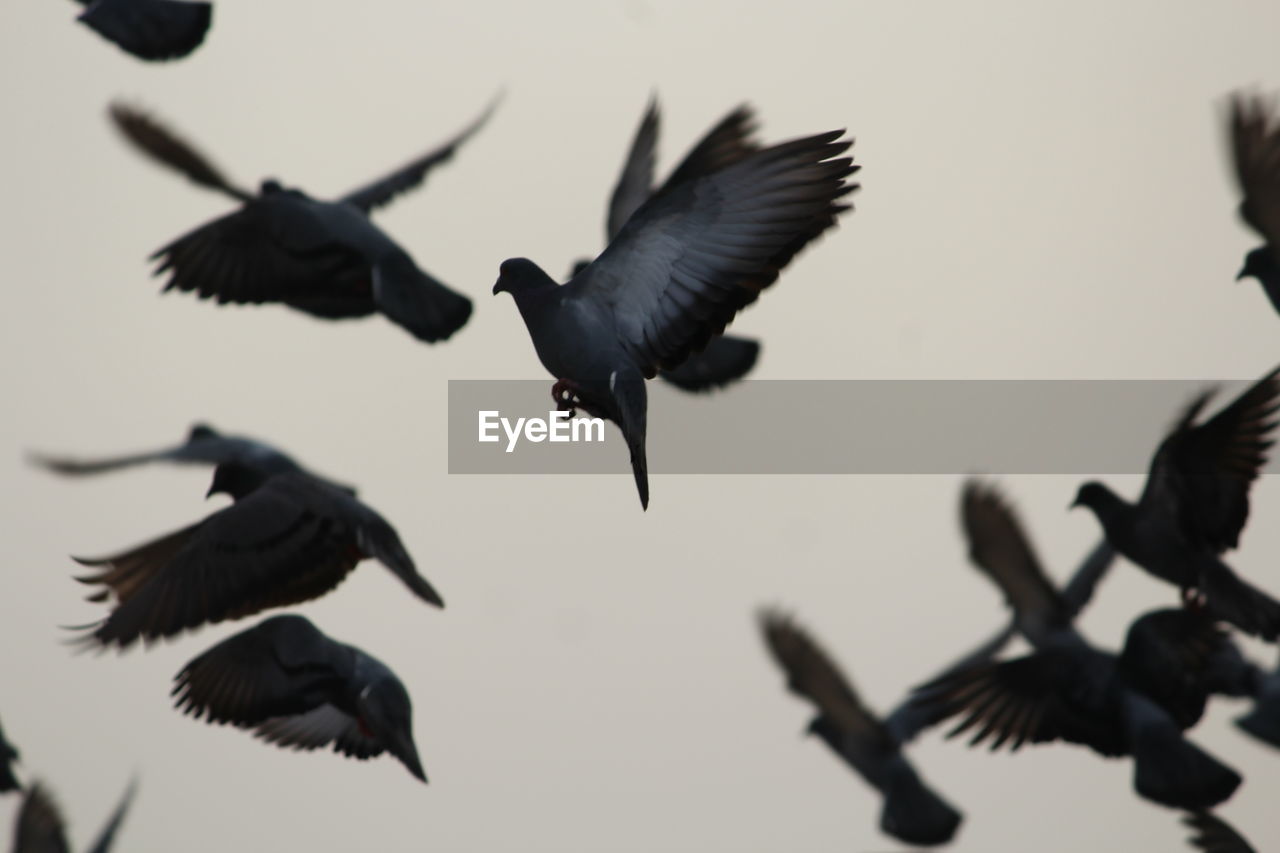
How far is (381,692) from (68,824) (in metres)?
3.16

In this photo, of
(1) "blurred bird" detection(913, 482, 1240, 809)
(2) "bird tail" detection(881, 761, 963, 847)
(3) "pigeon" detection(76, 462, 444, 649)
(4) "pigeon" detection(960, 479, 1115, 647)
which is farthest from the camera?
(2) "bird tail" detection(881, 761, 963, 847)

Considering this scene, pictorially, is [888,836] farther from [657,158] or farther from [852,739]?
[657,158]

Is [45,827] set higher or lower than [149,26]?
lower

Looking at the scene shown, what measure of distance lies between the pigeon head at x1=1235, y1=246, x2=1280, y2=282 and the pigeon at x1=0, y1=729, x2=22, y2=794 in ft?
25.1

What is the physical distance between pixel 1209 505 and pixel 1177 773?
1481 mm

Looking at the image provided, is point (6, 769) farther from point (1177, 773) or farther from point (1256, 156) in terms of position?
point (1256, 156)

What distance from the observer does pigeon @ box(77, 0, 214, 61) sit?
8.91 m

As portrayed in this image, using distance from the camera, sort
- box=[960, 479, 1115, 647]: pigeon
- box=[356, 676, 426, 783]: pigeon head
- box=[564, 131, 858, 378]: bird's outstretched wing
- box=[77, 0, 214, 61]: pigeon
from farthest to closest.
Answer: box=[960, 479, 1115, 647]: pigeon → box=[77, 0, 214, 61]: pigeon → box=[356, 676, 426, 783]: pigeon head → box=[564, 131, 858, 378]: bird's outstretched wing

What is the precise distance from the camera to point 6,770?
10141 mm

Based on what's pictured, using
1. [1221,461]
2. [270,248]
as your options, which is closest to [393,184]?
[270,248]

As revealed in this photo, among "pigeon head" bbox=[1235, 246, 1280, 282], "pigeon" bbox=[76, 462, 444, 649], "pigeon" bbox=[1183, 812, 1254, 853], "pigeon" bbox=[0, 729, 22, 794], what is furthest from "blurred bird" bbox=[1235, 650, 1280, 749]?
"pigeon" bbox=[0, 729, 22, 794]

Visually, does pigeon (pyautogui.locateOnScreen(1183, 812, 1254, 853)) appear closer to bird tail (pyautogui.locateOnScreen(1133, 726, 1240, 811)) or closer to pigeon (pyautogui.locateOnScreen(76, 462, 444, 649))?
bird tail (pyautogui.locateOnScreen(1133, 726, 1240, 811))

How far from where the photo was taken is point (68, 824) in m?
10.3

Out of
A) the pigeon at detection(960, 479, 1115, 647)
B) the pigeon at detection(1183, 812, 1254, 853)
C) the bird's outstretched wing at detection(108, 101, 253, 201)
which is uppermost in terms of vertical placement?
the bird's outstretched wing at detection(108, 101, 253, 201)
